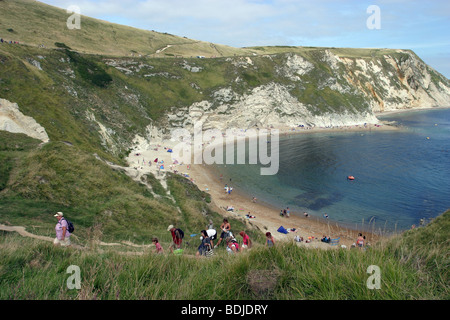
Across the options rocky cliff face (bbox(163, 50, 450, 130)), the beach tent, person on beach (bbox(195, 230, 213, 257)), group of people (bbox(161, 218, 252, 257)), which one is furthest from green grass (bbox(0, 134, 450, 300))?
rocky cliff face (bbox(163, 50, 450, 130))

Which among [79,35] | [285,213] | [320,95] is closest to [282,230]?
[285,213]

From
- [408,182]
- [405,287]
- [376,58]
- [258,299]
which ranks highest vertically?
[376,58]

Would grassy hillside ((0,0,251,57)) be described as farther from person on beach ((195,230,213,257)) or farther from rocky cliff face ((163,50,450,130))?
person on beach ((195,230,213,257))

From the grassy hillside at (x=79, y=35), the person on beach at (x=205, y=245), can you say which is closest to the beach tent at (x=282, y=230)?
the person on beach at (x=205, y=245)

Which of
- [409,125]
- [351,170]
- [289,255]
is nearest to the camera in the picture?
[289,255]

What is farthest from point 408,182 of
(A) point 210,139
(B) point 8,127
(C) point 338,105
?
(C) point 338,105

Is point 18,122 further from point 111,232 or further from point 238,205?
point 238,205
